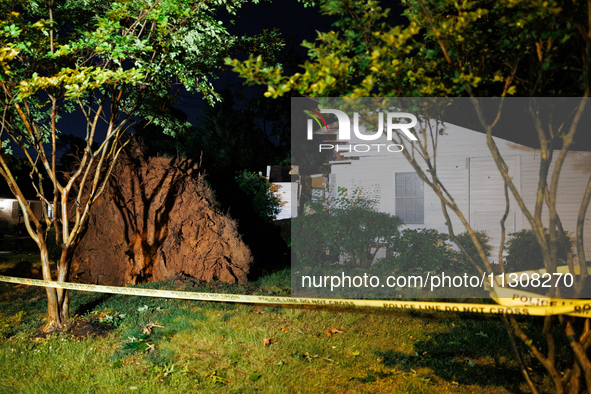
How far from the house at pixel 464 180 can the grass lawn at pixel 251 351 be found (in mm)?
5037

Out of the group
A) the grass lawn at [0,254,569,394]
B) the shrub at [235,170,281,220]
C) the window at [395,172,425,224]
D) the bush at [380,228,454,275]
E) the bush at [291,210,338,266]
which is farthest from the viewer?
the shrub at [235,170,281,220]

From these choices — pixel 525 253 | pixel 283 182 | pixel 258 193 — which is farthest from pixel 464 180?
pixel 283 182

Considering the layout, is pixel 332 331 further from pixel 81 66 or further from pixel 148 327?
pixel 81 66

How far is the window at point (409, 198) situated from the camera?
451 inches

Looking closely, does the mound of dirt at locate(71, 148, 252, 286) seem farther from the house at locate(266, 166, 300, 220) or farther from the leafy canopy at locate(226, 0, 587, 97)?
the house at locate(266, 166, 300, 220)

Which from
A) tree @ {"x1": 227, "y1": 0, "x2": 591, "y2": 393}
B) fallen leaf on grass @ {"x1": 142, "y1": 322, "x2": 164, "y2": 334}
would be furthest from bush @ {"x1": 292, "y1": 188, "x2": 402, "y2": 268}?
tree @ {"x1": 227, "y1": 0, "x2": 591, "y2": 393}

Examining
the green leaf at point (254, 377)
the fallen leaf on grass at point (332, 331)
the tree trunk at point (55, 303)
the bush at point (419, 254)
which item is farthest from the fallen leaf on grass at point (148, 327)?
the bush at point (419, 254)

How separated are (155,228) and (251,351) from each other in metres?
4.73

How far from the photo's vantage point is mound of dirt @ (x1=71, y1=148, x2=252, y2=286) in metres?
8.41

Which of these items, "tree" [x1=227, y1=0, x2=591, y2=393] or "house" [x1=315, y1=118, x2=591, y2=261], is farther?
"house" [x1=315, y1=118, x2=591, y2=261]

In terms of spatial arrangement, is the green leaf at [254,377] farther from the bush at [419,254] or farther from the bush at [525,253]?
the bush at [525,253]

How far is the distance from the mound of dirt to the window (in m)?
5.36

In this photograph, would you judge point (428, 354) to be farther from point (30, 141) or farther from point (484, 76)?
point (30, 141)

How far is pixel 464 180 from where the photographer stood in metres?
11.0
